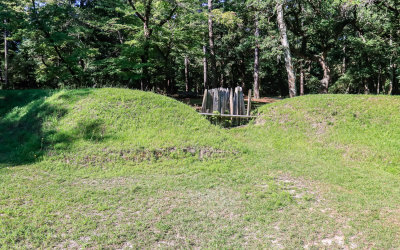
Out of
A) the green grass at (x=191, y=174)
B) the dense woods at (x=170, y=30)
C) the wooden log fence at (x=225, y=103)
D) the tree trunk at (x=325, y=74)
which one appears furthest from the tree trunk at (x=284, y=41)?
the wooden log fence at (x=225, y=103)

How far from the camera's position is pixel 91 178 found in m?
5.39

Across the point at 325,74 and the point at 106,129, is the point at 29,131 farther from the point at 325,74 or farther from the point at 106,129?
the point at 325,74

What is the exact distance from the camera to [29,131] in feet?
24.3

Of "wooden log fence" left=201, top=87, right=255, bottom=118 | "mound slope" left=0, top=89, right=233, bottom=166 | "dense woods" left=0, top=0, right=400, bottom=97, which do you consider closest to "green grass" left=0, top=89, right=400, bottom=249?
"mound slope" left=0, top=89, right=233, bottom=166

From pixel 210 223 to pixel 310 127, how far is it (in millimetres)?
6001

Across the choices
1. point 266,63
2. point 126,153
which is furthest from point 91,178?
point 266,63

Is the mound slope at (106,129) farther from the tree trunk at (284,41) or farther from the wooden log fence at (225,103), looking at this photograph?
the tree trunk at (284,41)

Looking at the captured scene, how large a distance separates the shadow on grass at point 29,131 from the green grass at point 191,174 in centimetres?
5

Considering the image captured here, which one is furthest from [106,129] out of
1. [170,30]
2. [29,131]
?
[170,30]

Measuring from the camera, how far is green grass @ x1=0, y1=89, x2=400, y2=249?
137 inches

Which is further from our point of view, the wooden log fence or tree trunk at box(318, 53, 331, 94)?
tree trunk at box(318, 53, 331, 94)

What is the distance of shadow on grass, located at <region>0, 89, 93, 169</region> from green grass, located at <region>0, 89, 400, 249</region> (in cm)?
5

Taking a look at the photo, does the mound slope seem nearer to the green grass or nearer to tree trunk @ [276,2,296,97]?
the green grass

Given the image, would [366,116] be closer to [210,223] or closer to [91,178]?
[210,223]
